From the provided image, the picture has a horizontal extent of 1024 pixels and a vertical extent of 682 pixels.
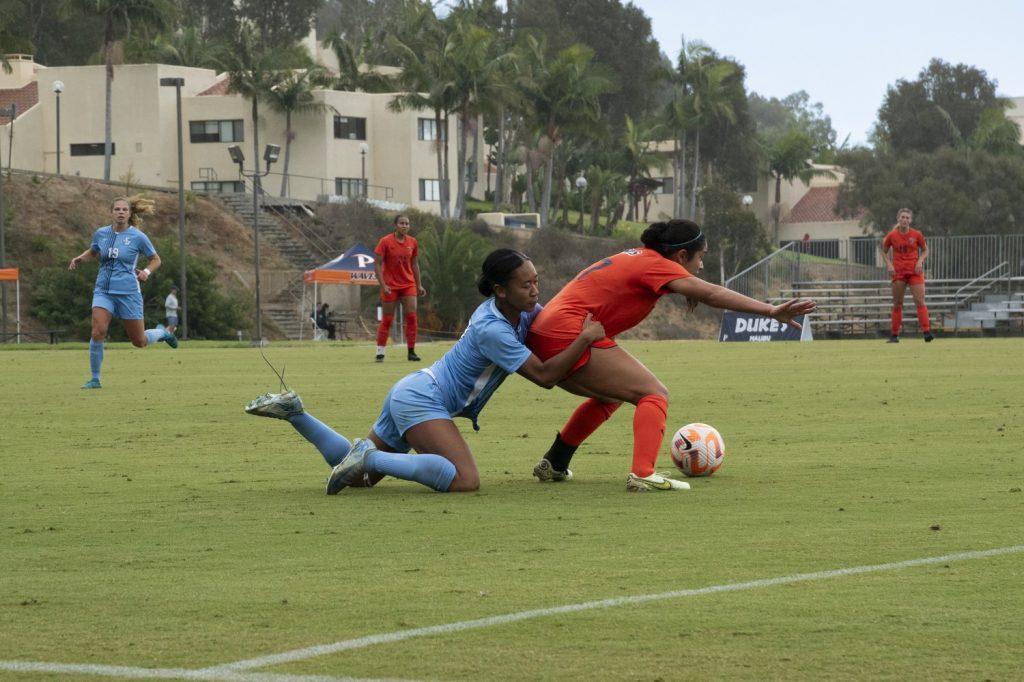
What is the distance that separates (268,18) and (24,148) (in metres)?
30.5

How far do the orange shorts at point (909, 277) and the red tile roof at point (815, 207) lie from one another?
Result: 94.8 m

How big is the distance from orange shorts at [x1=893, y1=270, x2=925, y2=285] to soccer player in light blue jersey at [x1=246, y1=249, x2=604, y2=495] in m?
19.9

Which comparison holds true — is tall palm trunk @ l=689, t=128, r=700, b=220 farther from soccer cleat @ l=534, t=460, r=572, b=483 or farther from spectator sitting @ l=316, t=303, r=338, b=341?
soccer cleat @ l=534, t=460, r=572, b=483

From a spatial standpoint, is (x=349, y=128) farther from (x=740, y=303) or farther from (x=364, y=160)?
(x=740, y=303)

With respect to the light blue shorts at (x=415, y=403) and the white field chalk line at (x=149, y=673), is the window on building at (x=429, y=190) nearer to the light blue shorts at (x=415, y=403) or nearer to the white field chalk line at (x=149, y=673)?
the light blue shorts at (x=415, y=403)

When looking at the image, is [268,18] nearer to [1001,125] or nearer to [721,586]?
[1001,125]

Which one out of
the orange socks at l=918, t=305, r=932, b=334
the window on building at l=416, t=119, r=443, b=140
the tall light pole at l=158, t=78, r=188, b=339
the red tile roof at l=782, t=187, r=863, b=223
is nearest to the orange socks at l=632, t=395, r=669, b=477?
the orange socks at l=918, t=305, r=932, b=334

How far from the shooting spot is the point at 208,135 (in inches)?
3666

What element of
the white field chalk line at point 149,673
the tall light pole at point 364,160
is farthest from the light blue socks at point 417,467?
the tall light pole at point 364,160

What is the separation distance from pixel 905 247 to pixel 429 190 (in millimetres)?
72011

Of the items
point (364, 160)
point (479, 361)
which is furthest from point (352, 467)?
point (364, 160)

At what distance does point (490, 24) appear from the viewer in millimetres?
122250

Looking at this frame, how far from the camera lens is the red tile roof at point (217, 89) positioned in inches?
3770

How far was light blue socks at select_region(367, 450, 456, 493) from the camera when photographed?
30.0 ft
